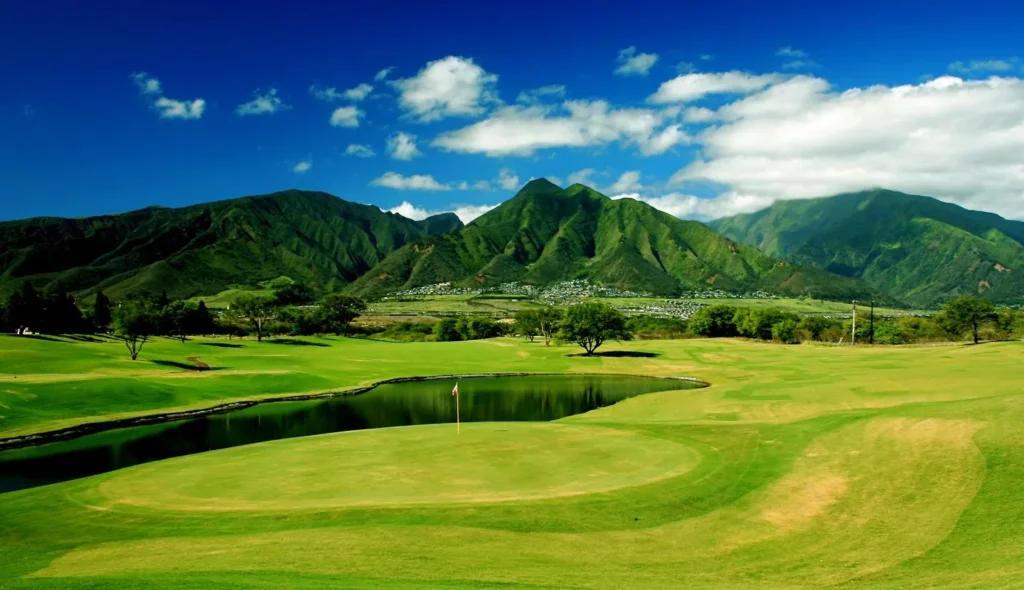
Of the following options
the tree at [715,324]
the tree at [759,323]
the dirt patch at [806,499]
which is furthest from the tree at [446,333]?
the dirt patch at [806,499]

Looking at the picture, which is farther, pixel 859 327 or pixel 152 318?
pixel 859 327

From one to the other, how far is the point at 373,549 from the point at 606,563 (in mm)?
6693

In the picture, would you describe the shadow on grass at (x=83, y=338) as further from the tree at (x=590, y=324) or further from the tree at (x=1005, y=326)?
the tree at (x=1005, y=326)

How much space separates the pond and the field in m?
8.05

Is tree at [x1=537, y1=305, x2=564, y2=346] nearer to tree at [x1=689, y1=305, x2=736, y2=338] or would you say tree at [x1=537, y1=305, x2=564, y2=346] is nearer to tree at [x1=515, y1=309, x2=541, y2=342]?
tree at [x1=515, y1=309, x2=541, y2=342]

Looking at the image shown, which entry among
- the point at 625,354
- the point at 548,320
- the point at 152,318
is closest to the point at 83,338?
the point at 152,318

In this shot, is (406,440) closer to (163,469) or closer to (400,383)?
(163,469)

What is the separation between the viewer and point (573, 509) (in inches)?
853

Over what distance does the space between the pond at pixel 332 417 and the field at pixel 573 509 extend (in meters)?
8.05

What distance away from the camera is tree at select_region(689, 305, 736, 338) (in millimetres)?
154375

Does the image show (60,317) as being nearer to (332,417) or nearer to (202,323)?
(202,323)

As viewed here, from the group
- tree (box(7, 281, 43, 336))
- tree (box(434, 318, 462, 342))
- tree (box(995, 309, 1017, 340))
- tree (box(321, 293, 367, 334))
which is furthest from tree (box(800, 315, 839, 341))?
tree (box(7, 281, 43, 336))

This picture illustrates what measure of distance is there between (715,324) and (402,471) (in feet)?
455

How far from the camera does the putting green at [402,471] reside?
23734 mm
